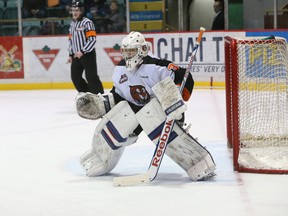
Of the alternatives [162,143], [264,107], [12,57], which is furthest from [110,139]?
[12,57]

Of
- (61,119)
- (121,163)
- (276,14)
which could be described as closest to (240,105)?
(121,163)

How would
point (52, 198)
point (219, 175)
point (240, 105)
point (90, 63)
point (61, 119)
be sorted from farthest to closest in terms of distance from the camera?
point (90, 63) → point (61, 119) → point (240, 105) → point (219, 175) → point (52, 198)

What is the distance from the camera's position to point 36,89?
9.89 meters

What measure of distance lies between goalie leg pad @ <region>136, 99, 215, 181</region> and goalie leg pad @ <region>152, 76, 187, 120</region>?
3.3 inches

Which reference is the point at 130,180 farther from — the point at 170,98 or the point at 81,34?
the point at 81,34

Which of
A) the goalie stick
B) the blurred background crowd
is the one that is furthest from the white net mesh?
the blurred background crowd

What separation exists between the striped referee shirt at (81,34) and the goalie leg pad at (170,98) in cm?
368

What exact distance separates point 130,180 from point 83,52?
373cm

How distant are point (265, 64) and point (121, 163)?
1358 millimetres

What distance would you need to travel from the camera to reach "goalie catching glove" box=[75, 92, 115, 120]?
3.84 meters

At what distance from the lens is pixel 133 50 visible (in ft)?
12.4

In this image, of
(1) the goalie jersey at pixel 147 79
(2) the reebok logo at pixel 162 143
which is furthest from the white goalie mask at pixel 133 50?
(2) the reebok logo at pixel 162 143

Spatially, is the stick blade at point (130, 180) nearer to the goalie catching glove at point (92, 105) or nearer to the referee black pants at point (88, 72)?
the goalie catching glove at point (92, 105)

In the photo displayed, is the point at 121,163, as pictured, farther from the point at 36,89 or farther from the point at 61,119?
the point at 36,89
